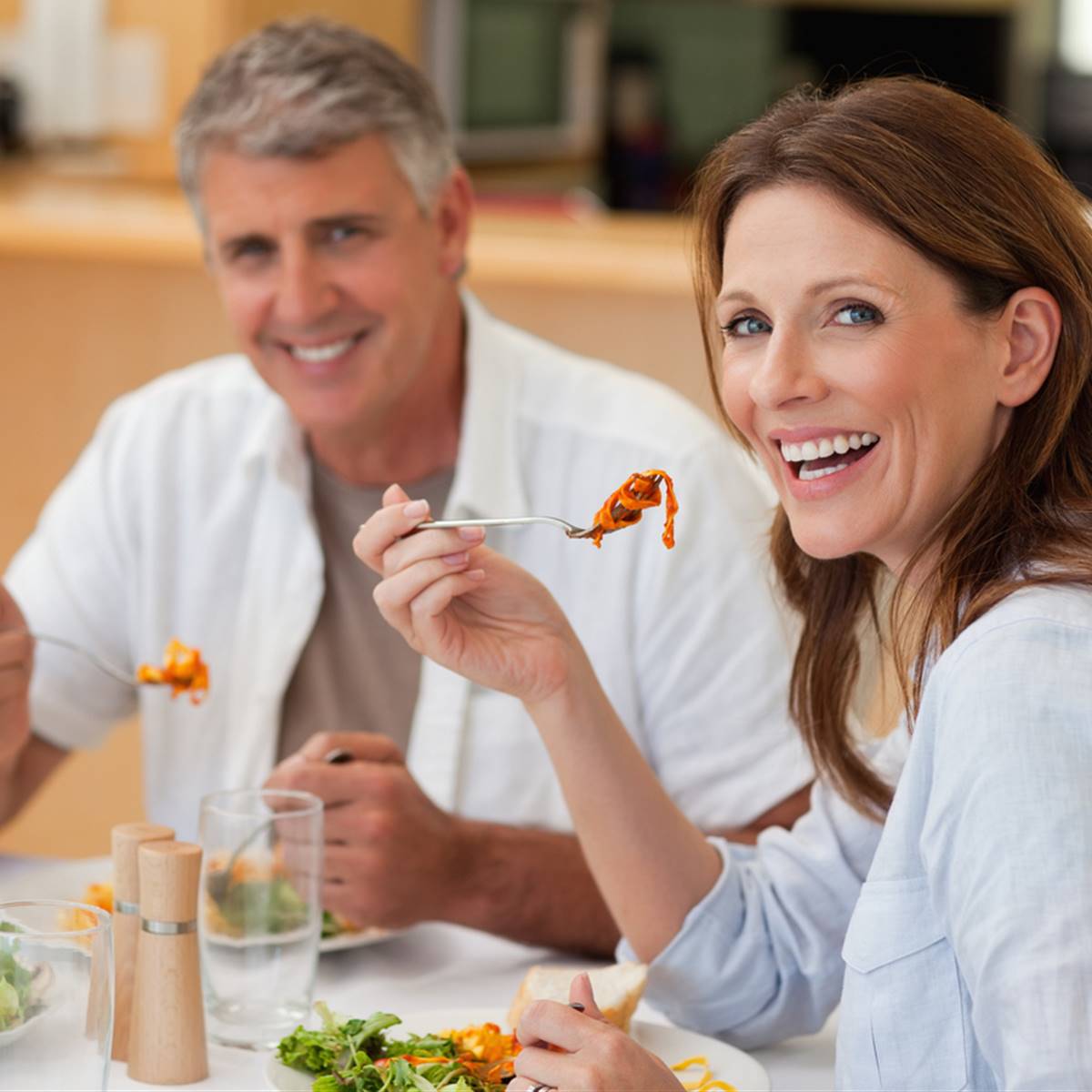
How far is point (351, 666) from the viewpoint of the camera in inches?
76.2

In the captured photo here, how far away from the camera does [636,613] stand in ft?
6.03

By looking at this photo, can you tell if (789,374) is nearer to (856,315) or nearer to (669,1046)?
(856,315)

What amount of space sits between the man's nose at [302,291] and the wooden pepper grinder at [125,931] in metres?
0.71

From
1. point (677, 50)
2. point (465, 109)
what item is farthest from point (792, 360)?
point (677, 50)

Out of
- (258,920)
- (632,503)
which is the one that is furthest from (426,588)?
(258,920)

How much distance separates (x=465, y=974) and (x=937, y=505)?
24.3 inches

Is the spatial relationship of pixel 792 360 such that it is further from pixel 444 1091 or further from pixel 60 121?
pixel 60 121

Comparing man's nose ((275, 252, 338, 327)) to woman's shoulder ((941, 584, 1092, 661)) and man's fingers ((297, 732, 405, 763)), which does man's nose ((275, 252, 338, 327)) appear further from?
woman's shoulder ((941, 584, 1092, 661))

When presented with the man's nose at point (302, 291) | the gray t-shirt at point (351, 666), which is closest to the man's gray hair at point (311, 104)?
the man's nose at point (302, 291)

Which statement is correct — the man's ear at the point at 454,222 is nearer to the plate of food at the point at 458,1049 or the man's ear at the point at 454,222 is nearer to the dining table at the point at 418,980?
the dining table at the point at 418,980

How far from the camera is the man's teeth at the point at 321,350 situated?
188 centimetres

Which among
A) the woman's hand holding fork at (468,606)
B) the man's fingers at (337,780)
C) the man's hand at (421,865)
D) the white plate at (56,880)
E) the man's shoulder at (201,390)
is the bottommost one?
the white plate at (56,880)

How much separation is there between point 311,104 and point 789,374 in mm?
818

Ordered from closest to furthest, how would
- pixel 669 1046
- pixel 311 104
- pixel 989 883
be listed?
1. pixel 989 883
2. pixel 669 1046
3. pixel 311 104
